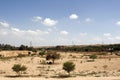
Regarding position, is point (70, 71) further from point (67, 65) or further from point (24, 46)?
point (24, 46)

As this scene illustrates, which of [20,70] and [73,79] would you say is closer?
[73,79]

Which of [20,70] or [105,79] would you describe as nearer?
[105,79]

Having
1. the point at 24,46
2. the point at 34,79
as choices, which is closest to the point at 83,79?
the point at 34,79

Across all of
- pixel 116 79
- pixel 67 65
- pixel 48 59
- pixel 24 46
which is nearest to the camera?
pixel 116 79

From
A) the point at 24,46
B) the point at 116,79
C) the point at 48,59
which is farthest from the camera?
the point at 24,46

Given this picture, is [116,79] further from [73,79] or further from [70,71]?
[70,71]

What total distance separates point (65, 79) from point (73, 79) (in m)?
1.06

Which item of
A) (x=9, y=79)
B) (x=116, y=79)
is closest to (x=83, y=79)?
(x=116, y=79)

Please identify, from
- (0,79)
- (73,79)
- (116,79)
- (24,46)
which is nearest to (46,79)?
(73,79)

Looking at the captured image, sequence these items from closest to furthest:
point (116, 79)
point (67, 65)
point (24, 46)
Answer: point (116, 79) → point (67, 65) → point (24, 46)

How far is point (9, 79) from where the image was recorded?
3103cm

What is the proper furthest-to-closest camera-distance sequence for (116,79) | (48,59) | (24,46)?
(24,46)
(48,59)
(116,79)

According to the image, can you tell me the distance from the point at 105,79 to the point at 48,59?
32.3 m

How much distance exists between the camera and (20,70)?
37.2 m
